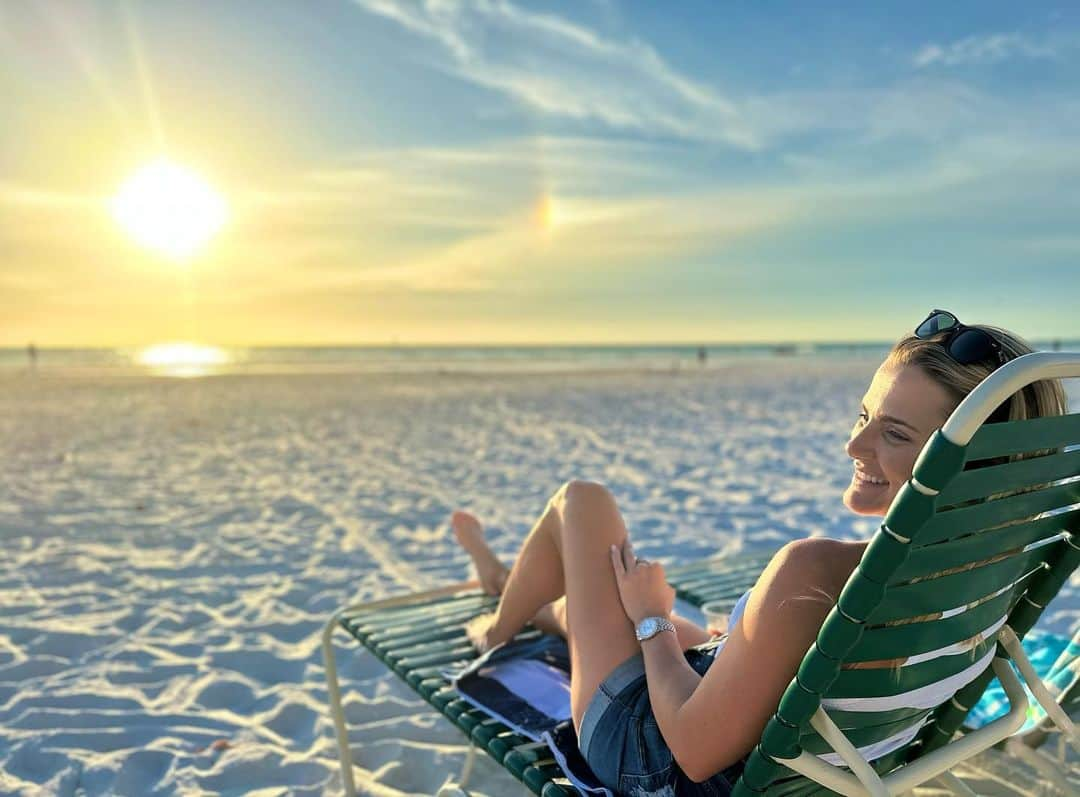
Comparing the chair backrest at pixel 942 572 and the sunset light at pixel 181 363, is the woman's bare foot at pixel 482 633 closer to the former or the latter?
the chair backrest at pixel 942 572

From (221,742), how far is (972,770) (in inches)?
98.9

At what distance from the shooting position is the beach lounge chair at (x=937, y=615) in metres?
1.29

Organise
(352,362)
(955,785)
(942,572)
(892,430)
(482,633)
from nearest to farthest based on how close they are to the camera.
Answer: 1. (942,572)
2. (892,430)
3. (955,785)
4. (482,633)
5. (352,362)

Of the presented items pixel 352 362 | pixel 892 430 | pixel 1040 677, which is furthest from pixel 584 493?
pixel 352 362

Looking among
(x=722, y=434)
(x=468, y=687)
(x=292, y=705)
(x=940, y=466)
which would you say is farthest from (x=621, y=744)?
(x=722, y=434)

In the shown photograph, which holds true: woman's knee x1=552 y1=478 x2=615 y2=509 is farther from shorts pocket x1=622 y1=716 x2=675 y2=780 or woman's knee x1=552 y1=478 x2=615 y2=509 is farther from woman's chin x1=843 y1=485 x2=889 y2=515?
woman's chin x1=843 y1=485 x2=889 y2=515

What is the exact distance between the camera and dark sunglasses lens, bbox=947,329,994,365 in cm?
152

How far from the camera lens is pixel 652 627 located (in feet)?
6.18

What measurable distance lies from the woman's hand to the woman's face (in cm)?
47

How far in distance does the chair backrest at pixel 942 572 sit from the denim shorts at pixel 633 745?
0.66 ft

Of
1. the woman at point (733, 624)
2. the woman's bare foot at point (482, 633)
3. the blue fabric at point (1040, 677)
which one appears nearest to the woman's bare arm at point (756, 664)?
the woman at point (733, 624)

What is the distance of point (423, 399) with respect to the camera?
16969 mm

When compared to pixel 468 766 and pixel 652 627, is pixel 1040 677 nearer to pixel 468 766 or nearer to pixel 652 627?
pixel 652 627

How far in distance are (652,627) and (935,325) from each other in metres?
0.84
